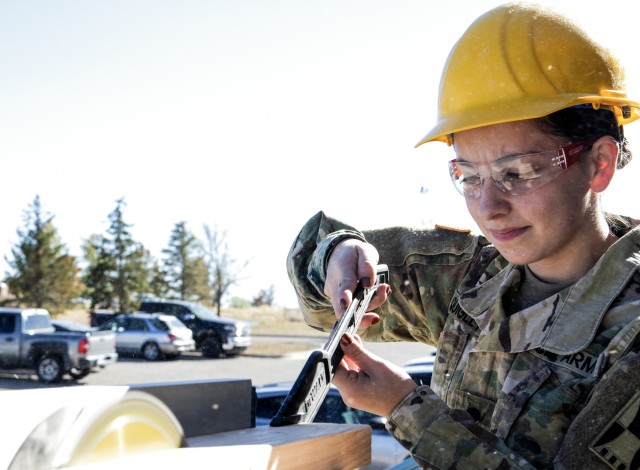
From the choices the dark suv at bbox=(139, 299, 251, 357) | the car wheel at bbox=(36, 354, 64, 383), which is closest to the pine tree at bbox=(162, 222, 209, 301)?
the dark suv at bbox=(139, 299, 251, 357)

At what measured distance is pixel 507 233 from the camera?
1.70 meters

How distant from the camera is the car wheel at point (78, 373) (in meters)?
15.7

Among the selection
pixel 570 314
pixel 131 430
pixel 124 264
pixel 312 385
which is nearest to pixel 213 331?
pixel 124 264

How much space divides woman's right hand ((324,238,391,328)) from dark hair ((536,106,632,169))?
1.91 ft

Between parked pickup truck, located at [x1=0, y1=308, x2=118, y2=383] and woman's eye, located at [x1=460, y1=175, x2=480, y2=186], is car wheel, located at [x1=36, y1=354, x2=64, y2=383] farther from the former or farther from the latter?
woman's eye, located at [x1=460, y1=175, x2=480, y2=186]

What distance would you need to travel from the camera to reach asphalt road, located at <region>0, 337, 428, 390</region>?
15570 mm

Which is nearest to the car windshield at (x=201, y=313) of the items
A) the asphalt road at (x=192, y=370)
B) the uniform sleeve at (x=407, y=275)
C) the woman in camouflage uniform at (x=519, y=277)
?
the asphalt road at (x=192, y=370)

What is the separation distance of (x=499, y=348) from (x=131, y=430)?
0.96m

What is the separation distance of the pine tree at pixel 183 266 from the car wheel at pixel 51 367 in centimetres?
2552

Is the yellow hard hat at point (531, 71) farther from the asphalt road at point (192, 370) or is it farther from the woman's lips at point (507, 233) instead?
the asphalt road at point (192, 370)

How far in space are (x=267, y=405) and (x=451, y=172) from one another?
3.33 metres

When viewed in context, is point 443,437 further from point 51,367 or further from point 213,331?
point 213,331

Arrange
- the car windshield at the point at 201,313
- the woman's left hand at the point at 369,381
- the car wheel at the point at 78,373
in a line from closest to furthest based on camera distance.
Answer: the woman's left hand at the point at 369,381, the car wheel at the point at 78,373, the car windshield at the point at 201,313

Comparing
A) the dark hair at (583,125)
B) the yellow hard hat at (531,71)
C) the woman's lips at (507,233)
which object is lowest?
the woman's lips at (507,233)
